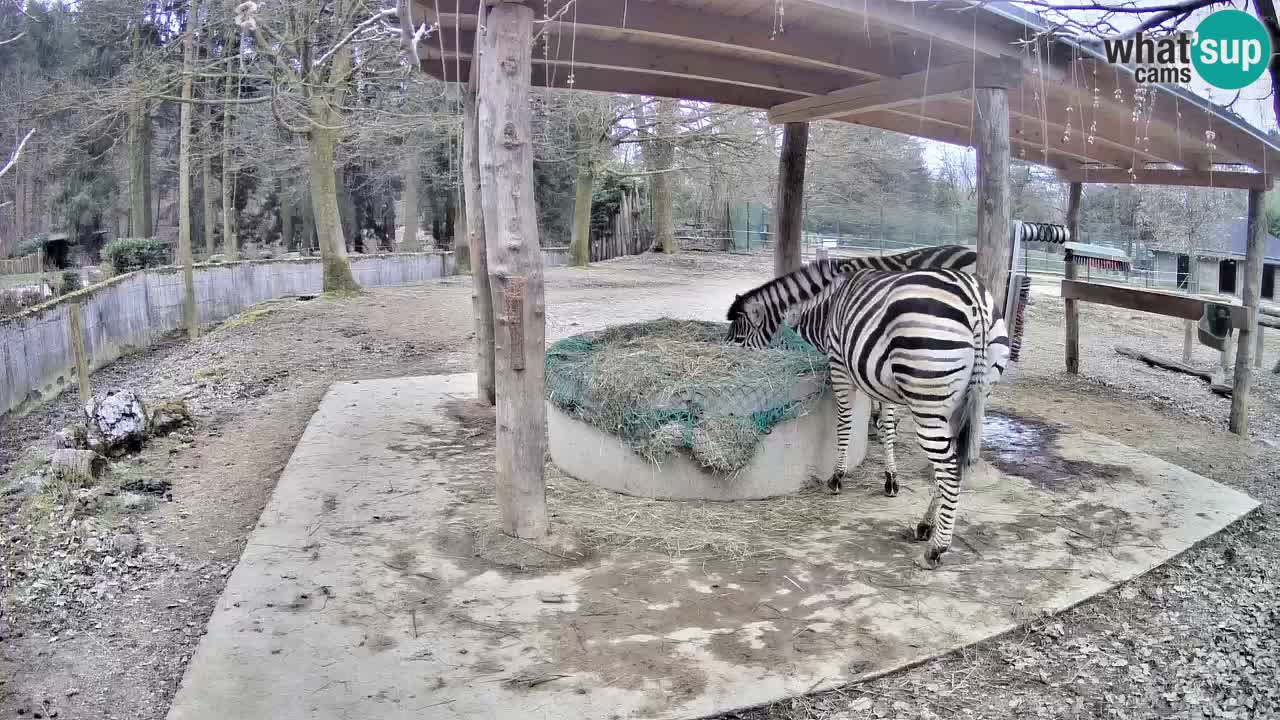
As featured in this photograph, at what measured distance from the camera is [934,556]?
4512mm

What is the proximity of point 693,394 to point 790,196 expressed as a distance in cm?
391

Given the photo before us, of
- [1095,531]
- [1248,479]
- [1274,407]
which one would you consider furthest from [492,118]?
[1274,407]

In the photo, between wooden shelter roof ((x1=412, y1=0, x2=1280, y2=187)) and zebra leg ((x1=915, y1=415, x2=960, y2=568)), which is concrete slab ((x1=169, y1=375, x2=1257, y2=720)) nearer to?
zebra leg ((x1=915, y1=415, x2=960, y2=568))

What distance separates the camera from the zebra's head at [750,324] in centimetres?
679

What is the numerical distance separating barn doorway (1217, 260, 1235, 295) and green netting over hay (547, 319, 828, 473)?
1206cm

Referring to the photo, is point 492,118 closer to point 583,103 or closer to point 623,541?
point 623,541

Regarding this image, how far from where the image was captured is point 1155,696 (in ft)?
11.0

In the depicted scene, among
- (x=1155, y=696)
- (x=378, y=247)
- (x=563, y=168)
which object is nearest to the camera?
(x=1155, y=696)

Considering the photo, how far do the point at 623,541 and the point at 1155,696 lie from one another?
2.59m

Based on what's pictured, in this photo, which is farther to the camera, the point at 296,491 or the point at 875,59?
the point at 875,59

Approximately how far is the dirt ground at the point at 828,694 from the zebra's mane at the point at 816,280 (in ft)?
4.43

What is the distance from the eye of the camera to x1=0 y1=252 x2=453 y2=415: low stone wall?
9.25 m

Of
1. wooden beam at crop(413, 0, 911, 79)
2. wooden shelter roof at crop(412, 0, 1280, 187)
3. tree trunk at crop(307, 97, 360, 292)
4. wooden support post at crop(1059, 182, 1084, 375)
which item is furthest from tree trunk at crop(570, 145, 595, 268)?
wooden beam at crop(413, 0, 911, 79)

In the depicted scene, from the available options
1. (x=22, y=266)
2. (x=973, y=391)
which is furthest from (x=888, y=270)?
(x=22, y=266)
